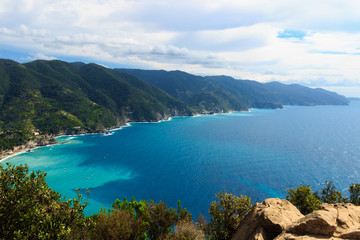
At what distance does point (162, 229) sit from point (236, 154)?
118749 mm

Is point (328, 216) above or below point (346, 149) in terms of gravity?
above

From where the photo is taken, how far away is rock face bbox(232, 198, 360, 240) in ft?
52.8

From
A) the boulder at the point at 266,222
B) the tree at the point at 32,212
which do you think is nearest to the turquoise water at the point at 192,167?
the boulder at the point at 266,222

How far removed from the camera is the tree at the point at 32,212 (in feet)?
68.8

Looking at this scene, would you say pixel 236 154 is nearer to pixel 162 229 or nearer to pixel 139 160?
pixel 139 160

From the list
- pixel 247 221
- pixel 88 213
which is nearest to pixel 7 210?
pixel 247 221

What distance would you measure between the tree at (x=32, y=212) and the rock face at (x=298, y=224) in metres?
20.1

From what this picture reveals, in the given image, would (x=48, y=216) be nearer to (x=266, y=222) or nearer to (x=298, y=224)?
(x=266, y=222)

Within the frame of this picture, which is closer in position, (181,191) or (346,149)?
(181,191)

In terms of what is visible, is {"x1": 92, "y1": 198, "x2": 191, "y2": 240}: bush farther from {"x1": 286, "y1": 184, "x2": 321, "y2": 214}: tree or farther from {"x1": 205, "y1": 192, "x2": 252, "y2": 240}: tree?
{"x1": 286, "y1": 184, "x2": 321, "y2": 214}: tree

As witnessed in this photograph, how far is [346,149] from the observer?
16775cm

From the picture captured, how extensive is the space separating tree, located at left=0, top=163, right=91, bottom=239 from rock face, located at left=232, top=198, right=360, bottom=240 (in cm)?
2005

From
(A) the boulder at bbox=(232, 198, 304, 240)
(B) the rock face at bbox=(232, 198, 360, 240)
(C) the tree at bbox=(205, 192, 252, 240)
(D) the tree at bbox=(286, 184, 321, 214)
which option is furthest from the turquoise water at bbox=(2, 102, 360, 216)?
(B) the rock face at bbox=(232, 198, 360, 240)

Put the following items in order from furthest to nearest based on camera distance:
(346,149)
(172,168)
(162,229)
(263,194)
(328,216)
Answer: (346,149) → (172,168) → (263,194) → (162,229) → (328,216)
